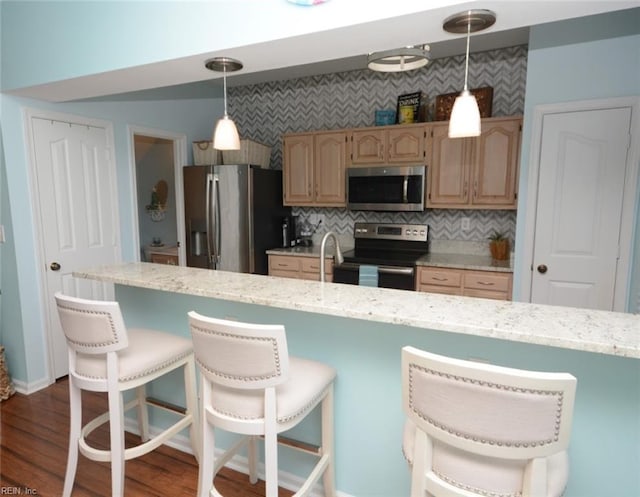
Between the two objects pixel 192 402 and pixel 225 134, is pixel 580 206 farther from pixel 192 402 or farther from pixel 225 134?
pixel 192 402

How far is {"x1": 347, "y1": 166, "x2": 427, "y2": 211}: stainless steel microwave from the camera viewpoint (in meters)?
3.57

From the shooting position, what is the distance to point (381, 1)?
56.3 inches

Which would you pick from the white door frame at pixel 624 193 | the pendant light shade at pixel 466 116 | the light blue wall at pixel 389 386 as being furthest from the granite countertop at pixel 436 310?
the white door frame at pixel 624 193

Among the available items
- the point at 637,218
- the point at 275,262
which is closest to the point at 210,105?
the point at 275,262

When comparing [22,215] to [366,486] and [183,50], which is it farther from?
[366,486]

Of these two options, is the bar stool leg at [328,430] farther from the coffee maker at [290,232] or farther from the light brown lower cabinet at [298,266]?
the coffee maker at [290,232]

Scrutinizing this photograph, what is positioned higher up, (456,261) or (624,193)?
(624,193)

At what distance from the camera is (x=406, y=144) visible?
3.62 metres

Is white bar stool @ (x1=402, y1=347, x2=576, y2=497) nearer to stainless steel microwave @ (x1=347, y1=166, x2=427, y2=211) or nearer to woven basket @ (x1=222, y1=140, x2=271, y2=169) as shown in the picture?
stainless steel microwave @ (x1=347, y1=166, x2=427, y2=211)

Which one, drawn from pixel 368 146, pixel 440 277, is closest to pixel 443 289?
pixel 440 277

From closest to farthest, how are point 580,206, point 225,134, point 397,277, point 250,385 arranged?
1. point 250,385
2. point 225,134
3. point 580,206
4. point 397,277

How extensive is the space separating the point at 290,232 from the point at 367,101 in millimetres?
1587

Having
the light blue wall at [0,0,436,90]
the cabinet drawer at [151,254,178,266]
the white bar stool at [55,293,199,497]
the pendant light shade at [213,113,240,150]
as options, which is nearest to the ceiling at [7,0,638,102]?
the light blue wall at [0,0,436,90]

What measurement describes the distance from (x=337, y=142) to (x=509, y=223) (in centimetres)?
177
